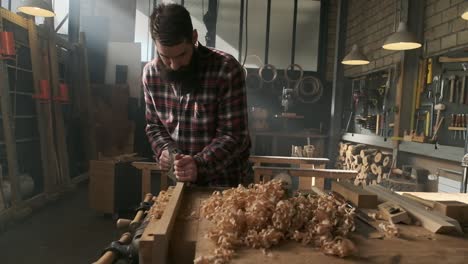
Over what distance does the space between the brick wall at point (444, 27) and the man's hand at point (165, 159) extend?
123 inches

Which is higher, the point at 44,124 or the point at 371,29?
the point at 371,29

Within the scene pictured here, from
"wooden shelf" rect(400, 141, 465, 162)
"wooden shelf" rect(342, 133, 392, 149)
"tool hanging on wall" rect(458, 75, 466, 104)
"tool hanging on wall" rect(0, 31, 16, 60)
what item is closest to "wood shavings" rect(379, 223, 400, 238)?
"wooden shelf" rect(400, 141, 465, 162)

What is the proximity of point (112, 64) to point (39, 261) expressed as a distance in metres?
4.27

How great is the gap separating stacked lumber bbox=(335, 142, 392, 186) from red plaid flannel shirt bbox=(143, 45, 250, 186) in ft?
10.2

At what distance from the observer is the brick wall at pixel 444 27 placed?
342cm

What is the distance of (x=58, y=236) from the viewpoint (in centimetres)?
324

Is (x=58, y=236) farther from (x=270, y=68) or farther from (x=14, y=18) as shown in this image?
(x=270, y=68)

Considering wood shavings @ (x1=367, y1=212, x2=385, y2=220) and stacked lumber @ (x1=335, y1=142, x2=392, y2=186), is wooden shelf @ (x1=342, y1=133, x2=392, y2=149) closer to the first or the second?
stacked lumber @ (x1=335, y1=142, x2=392, y2=186)

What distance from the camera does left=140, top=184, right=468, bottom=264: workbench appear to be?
79 cm

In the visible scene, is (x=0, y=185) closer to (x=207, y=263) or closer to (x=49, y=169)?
(x=49, y=169)

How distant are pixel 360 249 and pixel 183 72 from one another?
1.07 m

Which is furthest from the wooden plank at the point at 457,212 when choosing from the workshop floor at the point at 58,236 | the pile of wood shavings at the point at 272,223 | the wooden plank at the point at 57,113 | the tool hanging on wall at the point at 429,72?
the wooden plank at the point at 57,113

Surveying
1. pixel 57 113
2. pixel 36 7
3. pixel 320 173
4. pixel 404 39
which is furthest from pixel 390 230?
pixel 57 113

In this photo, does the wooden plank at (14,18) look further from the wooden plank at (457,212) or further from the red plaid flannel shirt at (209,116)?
the wooden plank at (457,212)
